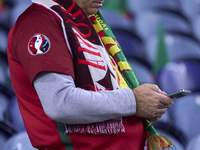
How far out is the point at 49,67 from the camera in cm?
60

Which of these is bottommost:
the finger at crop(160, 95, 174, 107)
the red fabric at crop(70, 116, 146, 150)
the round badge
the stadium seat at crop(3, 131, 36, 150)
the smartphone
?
the stadium seat at crop(3, 131, 36, 150)

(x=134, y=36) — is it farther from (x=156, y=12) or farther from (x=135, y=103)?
(x=135, y=103)

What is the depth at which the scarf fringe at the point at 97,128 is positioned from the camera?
65cm

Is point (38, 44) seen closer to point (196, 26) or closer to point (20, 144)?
point (20, 144)

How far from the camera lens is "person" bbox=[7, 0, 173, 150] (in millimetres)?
611

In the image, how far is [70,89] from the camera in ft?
2.00

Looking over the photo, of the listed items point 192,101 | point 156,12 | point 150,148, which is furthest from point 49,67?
point 156,12

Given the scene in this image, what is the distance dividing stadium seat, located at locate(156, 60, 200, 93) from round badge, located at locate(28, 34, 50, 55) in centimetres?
140

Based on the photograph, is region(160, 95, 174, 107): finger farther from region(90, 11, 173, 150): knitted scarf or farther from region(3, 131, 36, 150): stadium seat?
region(3, 131, 36, 150): stadium seat

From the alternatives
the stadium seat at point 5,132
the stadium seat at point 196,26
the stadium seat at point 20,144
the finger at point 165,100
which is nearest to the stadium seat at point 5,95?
the stadium seat at point 5,132

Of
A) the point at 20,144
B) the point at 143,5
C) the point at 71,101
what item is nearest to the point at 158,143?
the point at 71,101

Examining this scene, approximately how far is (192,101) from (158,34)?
0.68 metres

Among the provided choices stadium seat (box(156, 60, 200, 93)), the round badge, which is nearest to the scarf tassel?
the round badge

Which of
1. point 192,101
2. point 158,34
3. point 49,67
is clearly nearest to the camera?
point 49,67
